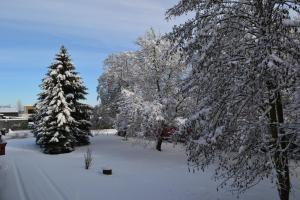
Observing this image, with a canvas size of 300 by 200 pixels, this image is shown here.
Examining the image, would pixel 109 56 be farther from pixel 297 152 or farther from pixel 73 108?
pixel 297 152

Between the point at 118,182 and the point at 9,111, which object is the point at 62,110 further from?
the point at 9,111

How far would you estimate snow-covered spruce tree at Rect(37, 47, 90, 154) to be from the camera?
3134 centimetres

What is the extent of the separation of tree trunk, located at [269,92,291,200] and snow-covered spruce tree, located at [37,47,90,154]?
22.9m

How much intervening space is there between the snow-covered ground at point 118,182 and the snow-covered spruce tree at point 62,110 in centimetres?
697

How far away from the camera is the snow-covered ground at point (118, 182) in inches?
535

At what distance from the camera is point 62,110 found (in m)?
31.9

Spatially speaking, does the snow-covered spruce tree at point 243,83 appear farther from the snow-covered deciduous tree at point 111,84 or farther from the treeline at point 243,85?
the snow-covered deciduous tree at point 111,84

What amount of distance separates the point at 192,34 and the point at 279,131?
3.18 metres

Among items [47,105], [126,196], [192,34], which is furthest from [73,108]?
[192,34]

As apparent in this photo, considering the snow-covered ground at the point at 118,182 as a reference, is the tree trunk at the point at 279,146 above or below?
above

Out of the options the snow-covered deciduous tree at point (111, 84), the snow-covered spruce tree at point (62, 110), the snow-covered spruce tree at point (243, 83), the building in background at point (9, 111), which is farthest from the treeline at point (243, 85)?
the building in background at point (9, 111)

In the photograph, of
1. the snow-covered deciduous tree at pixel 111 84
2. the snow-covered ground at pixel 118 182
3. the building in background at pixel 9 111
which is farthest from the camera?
the building in background at pixel 9 111

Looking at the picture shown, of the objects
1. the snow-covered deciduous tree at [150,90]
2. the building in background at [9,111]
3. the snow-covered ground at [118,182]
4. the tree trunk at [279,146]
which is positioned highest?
the building in background at [9,111]

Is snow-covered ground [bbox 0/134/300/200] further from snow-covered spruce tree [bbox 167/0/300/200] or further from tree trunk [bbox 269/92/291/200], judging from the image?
snow-covered spruce tree [bbox 167/0/300/200]
